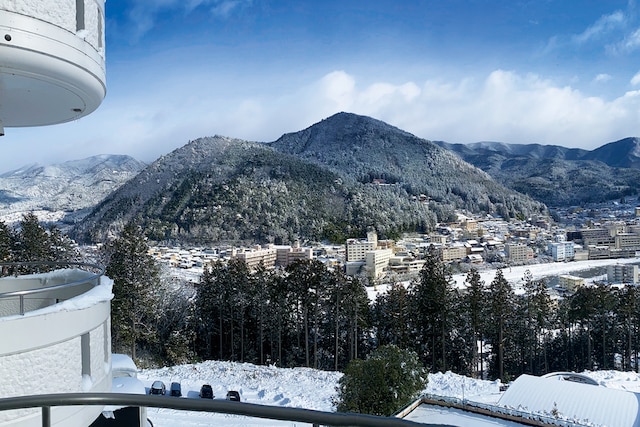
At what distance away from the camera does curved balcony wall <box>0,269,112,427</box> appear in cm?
376

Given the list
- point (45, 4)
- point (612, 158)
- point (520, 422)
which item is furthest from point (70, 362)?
point (612, 158)

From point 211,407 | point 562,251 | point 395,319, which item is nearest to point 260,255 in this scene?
point 395,319

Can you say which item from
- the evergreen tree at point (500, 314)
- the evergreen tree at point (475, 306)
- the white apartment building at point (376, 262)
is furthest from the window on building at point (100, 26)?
the white apartment building at point (376, 262)

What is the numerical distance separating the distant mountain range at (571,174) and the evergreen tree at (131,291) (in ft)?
449

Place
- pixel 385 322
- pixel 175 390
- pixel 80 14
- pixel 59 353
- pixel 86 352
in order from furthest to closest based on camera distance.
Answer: pixel 385 322 → pixel 175 390 → pixel 86 352 → pixel 80 14 → pixel 59 353

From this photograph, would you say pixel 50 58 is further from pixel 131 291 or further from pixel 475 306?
pixel 475 306

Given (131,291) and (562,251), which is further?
(562,251)

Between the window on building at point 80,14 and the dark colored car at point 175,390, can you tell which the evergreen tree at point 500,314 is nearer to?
the dark colored car at point 175,390

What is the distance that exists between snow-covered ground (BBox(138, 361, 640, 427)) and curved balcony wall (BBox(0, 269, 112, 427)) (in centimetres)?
969

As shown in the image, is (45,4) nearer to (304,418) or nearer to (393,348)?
(304,418)

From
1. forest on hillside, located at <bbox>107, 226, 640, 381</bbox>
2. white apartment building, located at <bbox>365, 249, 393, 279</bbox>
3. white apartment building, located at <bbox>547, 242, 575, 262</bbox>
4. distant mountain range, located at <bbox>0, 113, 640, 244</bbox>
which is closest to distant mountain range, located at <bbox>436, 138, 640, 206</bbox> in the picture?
distant mountain range, located at <bbox>0, 113, 640, 244</bbox>

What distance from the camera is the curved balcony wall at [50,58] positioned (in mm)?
3756

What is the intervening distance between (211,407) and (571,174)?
571ft

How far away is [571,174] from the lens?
154 m
